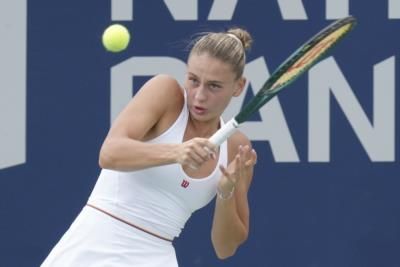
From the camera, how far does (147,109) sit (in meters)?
3.43

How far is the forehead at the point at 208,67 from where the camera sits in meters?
3.43

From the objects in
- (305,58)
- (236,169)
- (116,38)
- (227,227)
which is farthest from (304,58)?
(116,38)

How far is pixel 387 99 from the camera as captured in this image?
4934 mm

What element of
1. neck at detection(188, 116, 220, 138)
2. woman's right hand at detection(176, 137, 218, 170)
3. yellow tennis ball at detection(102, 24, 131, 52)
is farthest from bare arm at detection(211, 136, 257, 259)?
yellow tennis ball at detection(102, 24, 131, 52)

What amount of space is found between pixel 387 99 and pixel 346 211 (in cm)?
48

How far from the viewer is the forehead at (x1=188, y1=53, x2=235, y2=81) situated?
11.2 feet

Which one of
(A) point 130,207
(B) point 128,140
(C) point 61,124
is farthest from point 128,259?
(C) point 61,124

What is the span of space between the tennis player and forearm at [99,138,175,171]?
Answer: 11 mm

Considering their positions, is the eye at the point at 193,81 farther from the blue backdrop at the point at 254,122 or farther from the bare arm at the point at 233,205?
the blue backdrop at the point at 254,122

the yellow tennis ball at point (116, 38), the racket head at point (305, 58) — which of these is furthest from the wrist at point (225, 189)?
the yellow tennis ball at point (116, 38)

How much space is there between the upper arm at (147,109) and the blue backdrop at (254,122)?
1439 millimetres

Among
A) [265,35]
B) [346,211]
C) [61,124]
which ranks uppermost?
[265,35]

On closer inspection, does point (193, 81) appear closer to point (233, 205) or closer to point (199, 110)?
point (199, 110)

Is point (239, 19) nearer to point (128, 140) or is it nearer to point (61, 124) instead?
point (61, 124)
